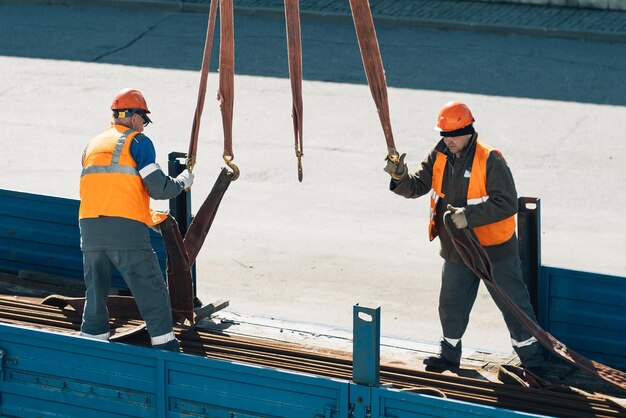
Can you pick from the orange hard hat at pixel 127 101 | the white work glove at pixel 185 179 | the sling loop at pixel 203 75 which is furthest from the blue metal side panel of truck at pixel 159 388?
the sling loop at pixel 203 75

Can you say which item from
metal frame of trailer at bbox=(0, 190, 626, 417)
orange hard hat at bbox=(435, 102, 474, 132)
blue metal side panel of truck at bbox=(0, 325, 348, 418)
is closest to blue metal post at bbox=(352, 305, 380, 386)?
metal frame of trailer at bbox=(0, 190, 626, 417)

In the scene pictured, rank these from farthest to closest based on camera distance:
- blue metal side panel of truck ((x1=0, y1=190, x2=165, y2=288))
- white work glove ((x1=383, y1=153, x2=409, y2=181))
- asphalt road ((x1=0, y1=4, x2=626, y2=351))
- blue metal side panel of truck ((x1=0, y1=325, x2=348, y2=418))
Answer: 1. asphalt road ((x1=0, y1=4, x2=626, y2=351))
2. blue metal side panel of truck ((x1=0, y1=190, x2=165, y2=288))
3. white work glove ((x1=383, y1=153, x2=409, y2=181))
4. blue metal side panel of truck ((x1=0, y1=325, x2=348, y2=418))

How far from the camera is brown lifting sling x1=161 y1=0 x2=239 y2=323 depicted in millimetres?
7613

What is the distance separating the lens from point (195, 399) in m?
6.42

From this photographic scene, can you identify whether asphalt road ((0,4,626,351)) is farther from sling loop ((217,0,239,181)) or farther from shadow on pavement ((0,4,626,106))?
sling loop ((217,0,239,181))

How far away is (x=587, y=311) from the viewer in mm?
7332

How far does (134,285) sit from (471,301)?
2156 millimetres

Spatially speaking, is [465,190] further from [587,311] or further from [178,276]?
[178,276]

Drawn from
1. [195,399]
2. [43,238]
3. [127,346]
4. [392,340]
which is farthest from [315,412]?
[43,238]

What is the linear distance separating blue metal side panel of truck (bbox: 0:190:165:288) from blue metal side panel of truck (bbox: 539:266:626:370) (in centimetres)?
286

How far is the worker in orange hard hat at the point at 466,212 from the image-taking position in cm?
713

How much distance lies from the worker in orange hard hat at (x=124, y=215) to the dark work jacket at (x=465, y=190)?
1.57 metres

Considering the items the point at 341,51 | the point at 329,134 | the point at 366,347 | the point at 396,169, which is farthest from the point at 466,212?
the point at 341,51

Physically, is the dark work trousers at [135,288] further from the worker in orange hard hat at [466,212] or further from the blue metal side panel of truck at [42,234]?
the worker in orange hard hat at [466,212]
